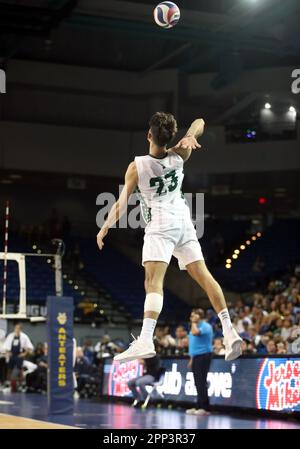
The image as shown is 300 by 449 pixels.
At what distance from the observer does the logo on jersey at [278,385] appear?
14.5 metres

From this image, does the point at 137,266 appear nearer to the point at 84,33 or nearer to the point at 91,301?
the point at 91,301

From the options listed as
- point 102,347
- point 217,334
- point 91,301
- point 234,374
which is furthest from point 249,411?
point 91,301

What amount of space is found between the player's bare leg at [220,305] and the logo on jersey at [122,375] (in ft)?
39.4

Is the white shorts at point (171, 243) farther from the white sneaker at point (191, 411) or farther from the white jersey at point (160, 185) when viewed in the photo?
the white sneaker at point (191, 411)

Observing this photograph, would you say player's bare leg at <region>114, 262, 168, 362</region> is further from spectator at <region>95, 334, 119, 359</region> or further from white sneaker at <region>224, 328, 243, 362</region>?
spectator at <region>95, 334, 119, 359</region>

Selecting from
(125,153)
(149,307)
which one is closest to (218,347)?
(149,307)

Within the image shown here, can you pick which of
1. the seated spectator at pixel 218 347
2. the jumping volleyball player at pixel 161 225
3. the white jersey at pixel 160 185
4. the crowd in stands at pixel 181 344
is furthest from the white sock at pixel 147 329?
the seated spectator at pixel 218 347

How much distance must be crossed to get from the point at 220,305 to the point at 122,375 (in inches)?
524

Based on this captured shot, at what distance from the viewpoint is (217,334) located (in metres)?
22.2

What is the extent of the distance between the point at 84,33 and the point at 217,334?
47.6ft

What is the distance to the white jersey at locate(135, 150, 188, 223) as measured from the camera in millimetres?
7512

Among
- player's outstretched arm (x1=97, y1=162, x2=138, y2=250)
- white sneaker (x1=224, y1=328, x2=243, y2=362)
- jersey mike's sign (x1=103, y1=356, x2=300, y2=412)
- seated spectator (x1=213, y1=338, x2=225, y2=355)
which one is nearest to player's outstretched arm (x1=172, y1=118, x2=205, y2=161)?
player's outstretched arm (x1=97, y1=162, x2=138, y2=250)

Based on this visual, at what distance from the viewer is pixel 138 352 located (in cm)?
737

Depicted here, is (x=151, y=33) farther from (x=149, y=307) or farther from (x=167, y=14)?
(x=149, y=307)
